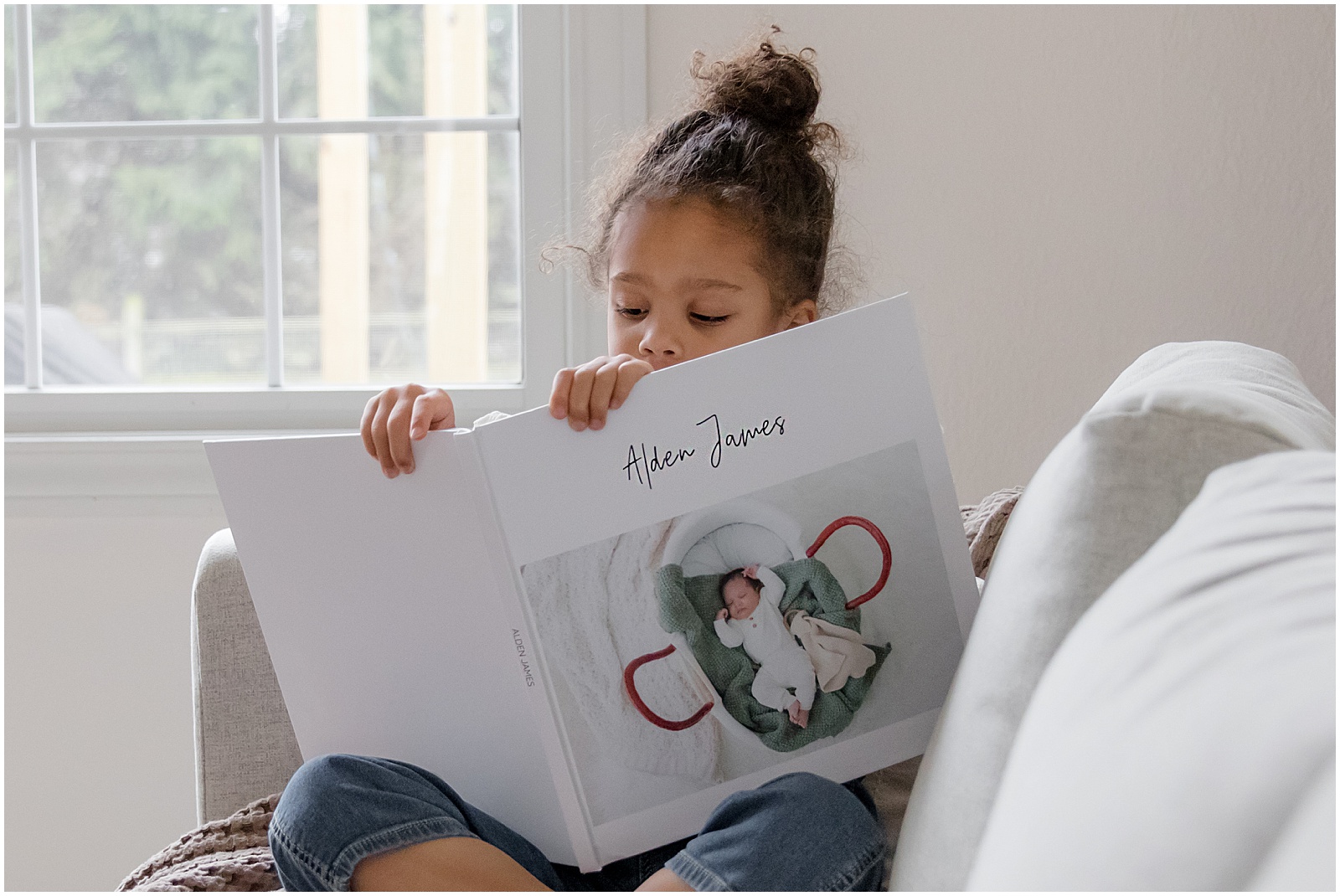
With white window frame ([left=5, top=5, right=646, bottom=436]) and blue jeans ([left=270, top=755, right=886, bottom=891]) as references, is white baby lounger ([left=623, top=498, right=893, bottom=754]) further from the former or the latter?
white window frame ([left=5, top=5, right=646, bottom=436])

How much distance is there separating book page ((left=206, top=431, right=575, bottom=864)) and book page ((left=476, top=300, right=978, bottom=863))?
0.04m

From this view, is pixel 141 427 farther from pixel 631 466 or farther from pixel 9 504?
pixel 631 466

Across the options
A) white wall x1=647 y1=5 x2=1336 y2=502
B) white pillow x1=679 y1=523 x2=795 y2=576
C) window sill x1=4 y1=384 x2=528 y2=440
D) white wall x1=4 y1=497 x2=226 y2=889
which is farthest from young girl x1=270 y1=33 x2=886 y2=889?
white wall x1=4 y1=497 x2=226 y2=889

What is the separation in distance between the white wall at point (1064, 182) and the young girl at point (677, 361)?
0.27 m

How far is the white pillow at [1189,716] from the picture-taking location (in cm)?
27

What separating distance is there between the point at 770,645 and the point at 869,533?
0.31 feet

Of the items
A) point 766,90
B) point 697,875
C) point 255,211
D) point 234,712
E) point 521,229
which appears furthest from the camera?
point 255,211

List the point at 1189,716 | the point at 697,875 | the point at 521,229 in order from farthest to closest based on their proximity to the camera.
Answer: the point at 521,229
the point at 697,875
the point at 1189,716

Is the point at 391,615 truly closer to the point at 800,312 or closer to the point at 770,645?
the point at 770,645

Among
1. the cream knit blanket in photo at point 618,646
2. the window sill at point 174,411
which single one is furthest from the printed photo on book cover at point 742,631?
the window sill at point 174,411

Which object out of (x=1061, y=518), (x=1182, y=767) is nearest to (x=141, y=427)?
(x=1061, y=518)

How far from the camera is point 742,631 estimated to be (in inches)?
26.2

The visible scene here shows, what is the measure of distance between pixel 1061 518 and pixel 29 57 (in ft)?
5.46

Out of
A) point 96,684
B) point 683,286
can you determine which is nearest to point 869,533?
point 683,286
